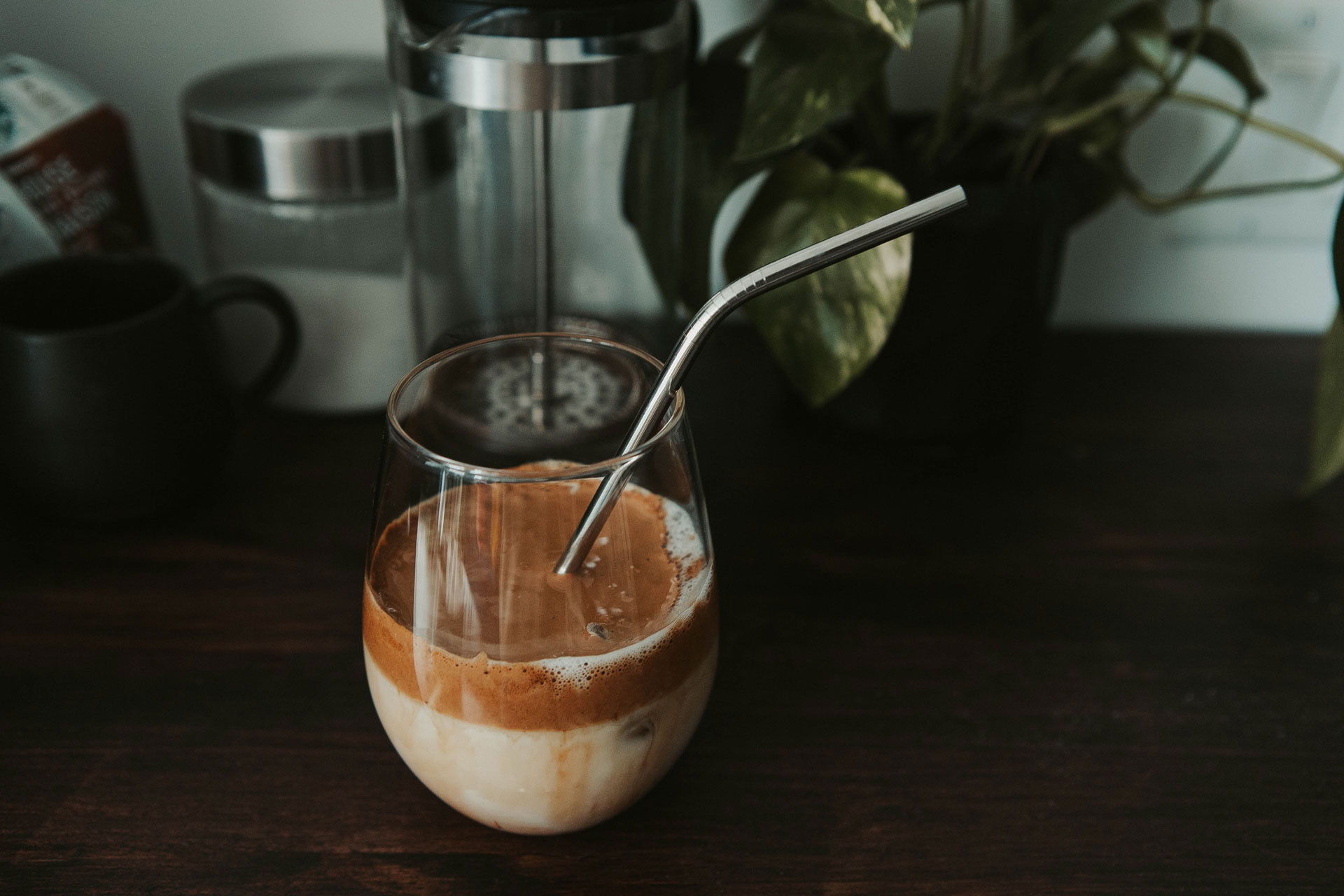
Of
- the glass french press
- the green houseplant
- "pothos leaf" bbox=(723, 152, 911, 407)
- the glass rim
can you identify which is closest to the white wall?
the green houseplant

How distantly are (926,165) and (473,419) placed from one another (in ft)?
1.03

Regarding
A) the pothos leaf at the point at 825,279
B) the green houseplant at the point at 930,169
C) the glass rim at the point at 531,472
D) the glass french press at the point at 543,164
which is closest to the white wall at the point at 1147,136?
the green houseplant at the point at 930,169

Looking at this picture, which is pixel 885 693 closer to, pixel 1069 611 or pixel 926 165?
pixel 1069 611

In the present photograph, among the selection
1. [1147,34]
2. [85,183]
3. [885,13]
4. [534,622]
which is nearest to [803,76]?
[885,13]

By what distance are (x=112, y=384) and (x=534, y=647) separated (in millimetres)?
326

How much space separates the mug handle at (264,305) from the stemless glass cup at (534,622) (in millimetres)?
254

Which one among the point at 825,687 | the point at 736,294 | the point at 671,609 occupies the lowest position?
the point at 825,687

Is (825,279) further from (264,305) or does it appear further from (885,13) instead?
(264,305)

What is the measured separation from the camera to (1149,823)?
0.46 meters

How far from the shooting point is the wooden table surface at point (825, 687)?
0.44 metres

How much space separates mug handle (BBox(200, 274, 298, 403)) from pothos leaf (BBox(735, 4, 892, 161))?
0.28m

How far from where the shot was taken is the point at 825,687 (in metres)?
0.53

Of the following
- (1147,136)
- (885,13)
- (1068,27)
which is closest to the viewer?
(885,13)

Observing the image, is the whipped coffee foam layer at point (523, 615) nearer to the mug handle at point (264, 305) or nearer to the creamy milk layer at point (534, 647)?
the creamy milk layer at point (534, 647)
